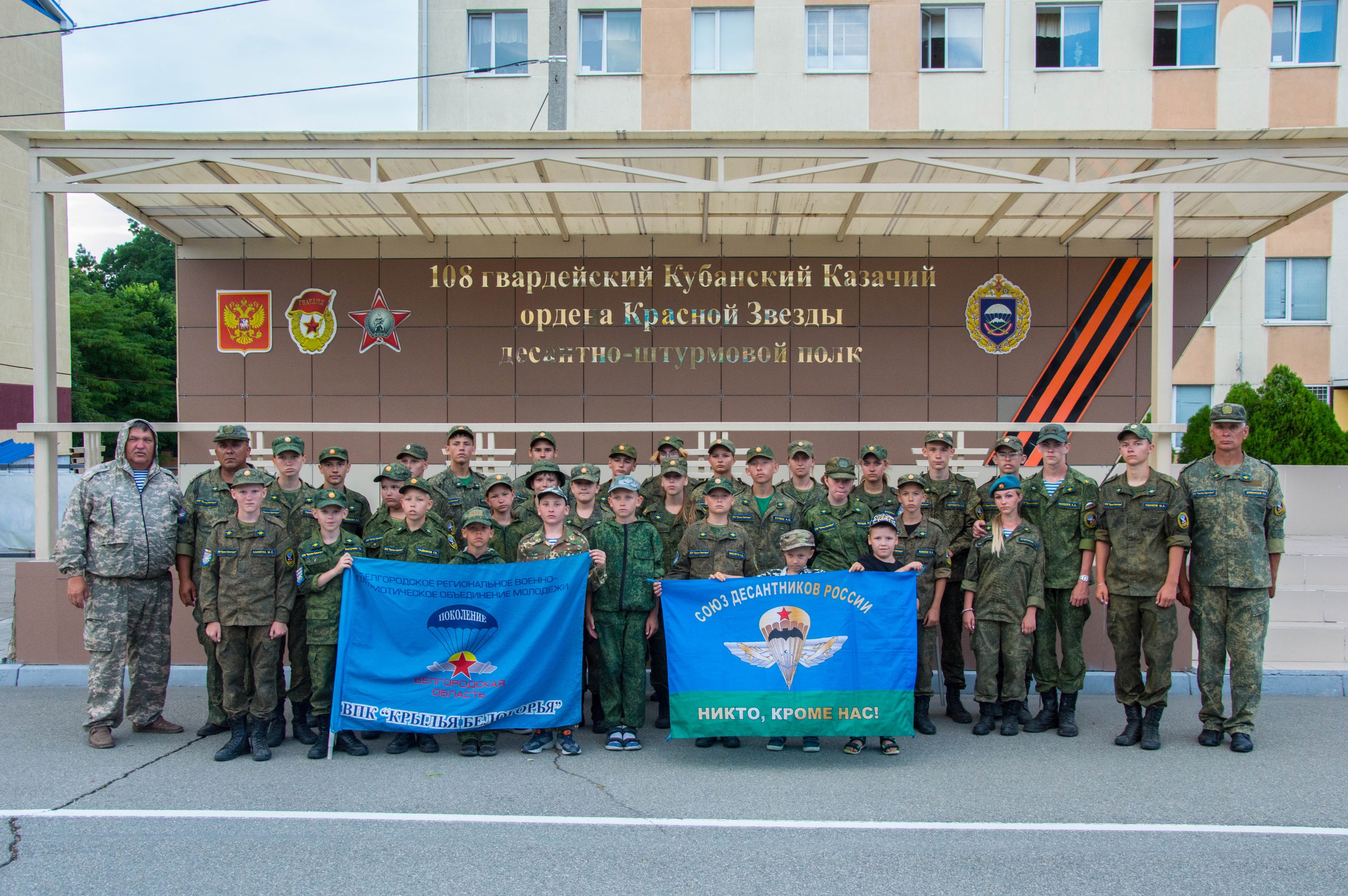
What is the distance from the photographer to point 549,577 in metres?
5.65

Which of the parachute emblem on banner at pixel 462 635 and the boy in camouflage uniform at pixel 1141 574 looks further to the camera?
the boy in camouflage uniform at pixel 1141 574

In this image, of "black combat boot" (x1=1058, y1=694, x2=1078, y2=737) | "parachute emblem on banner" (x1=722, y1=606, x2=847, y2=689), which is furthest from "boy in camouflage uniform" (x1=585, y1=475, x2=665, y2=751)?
"black combat boot" (x1=1058, y1=694, x2=1078, y2=737)

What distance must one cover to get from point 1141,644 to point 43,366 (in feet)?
27.8

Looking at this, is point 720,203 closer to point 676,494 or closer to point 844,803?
point 676,494

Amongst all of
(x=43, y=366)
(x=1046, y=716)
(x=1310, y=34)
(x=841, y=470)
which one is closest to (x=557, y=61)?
(x=43, y=366)

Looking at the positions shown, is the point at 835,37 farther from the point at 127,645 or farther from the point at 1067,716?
the point at 127,645

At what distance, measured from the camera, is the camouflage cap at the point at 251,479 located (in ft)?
18.2

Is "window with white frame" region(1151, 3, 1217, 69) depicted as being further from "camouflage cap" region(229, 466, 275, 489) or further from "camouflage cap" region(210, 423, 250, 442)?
"camouflage cap" region(229, 466, 275, 489)

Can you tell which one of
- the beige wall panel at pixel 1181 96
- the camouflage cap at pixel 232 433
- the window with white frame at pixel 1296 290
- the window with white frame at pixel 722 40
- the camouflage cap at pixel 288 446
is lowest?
the camouflage cap at pixel 288 446

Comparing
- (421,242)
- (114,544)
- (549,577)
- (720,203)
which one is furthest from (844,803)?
(421,242)

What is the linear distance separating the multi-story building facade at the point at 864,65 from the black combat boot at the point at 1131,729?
13859 millimetres

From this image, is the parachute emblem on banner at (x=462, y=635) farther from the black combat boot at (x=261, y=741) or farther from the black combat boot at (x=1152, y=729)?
the black combat boot at (x=1152, y=729)

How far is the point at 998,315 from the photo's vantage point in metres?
9.88

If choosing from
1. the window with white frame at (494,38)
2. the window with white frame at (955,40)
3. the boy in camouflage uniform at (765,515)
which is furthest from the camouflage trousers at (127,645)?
the window with white frame at (955,40)
